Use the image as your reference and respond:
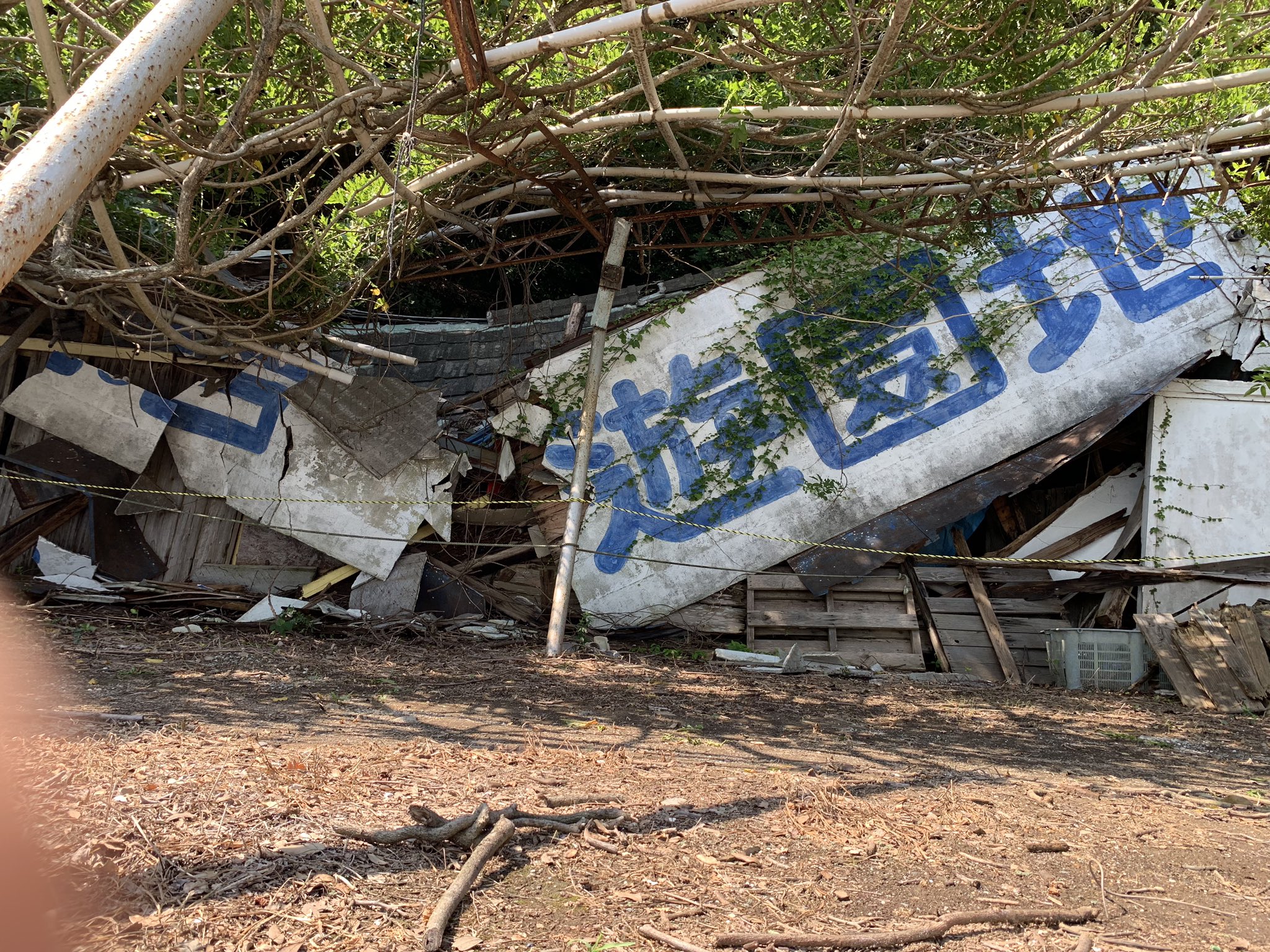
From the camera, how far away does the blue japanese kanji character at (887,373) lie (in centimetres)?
1068

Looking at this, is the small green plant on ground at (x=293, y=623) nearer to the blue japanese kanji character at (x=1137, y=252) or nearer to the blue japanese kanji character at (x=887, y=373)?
the blue japanese kanji character at (x=887, y=373)

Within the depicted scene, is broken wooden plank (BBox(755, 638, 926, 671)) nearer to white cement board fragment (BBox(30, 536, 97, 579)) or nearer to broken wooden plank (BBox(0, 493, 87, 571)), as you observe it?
white cement board fragment (BBox(30, 536, 97, 579))

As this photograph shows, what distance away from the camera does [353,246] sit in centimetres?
882

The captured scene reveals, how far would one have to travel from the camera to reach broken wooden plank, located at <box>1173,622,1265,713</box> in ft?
28.1

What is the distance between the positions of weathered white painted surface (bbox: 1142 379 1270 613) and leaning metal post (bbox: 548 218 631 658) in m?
6.21

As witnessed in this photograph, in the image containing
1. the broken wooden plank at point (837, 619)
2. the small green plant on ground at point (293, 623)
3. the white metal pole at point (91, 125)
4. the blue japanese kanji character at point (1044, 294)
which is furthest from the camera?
the blue japanese kanji character at point (1044, 294)

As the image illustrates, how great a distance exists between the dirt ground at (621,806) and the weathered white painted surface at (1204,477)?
310cm

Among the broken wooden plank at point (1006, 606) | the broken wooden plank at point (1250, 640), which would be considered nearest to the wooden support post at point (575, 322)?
the broken wooden plank at point (1006, 606)

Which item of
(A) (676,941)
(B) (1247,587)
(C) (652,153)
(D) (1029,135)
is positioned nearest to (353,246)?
(C) (652,153)

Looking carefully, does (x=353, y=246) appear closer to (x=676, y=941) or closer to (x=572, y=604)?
(x=572, y=604)

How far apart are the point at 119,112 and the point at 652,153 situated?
6.82 meters

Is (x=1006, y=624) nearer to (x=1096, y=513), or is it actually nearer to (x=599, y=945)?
(x=1096, y=513)

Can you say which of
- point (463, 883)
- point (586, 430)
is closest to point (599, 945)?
point (463, 883)

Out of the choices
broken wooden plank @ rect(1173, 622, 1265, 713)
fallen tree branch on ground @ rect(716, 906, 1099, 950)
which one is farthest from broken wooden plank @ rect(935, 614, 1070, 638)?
fallen tree branch on ground @ rect(716, 906, 1099, 950)
